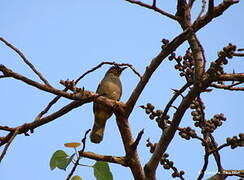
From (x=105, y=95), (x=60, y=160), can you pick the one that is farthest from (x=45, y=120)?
A: (x=105, y=95)

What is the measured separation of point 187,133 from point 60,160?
944 millimetres

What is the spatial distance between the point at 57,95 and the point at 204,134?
1204mm

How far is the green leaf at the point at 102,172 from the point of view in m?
2.92

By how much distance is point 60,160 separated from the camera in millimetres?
2855

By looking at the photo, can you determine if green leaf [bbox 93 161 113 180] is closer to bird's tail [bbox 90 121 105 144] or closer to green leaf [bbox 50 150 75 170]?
green leaf [bbox 50 150 75 170]

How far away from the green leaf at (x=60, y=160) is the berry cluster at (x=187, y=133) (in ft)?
2.77

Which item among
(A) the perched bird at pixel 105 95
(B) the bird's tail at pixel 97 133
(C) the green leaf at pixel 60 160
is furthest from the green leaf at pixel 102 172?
(B) the bird's tail at pixel 97 133

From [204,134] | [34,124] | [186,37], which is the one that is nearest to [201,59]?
[186,37]

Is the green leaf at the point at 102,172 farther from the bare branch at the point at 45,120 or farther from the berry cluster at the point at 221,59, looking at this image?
the berry cluster at the point at 221,59

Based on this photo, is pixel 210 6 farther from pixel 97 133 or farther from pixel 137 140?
pixel 97 133

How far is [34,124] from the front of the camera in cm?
311

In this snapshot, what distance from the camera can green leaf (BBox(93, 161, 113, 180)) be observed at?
292 centimetres

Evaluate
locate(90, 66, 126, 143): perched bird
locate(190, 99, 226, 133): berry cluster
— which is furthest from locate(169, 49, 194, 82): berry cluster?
locate(90, 66, 126, 143): perched bird

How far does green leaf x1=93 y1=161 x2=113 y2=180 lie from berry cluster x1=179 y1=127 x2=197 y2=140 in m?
0.62
